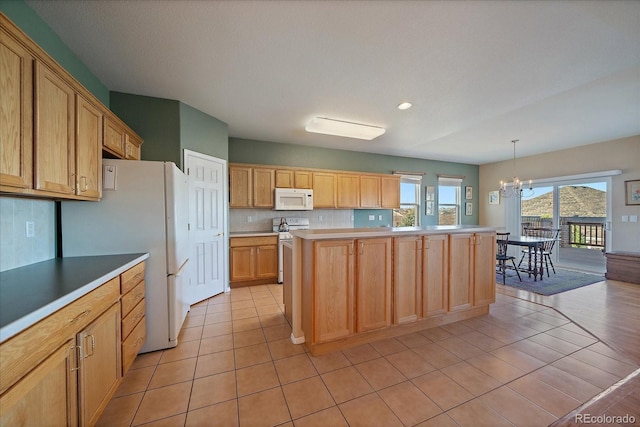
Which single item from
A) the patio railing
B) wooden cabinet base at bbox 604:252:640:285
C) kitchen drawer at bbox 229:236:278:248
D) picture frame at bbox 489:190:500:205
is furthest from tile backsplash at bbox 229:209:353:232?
the patio railing

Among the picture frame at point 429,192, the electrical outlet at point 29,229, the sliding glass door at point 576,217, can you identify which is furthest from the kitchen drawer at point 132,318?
the sliding glass door at point 576,217

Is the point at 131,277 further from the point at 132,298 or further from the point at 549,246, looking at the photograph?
the point at 549,246

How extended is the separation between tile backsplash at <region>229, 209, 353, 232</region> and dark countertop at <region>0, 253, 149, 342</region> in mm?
2520

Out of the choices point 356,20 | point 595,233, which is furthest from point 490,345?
point 595,233

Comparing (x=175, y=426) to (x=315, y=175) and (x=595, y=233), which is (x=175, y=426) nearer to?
(x=315, y=175)

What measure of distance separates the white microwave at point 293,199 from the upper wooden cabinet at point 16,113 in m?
3.22

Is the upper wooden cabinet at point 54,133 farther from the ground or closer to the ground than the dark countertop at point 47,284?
farther from the ground

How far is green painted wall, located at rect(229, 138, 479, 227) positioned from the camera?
4.67 meters

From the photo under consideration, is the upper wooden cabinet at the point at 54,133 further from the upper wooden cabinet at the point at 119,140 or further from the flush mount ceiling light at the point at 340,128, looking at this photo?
the flush mount ceiling light at the point at 340,128

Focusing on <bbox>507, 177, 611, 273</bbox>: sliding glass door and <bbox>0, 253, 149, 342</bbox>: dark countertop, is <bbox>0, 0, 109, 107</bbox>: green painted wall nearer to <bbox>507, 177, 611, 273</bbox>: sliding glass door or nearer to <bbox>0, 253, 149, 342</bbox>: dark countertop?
<bbox>0, 253, 149, 342</bbox>: dark countertop

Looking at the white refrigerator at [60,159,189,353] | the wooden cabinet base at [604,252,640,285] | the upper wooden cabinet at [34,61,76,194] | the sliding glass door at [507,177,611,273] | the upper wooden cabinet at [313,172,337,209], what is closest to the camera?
the upper wooden cabinet at [34,61,76,194]

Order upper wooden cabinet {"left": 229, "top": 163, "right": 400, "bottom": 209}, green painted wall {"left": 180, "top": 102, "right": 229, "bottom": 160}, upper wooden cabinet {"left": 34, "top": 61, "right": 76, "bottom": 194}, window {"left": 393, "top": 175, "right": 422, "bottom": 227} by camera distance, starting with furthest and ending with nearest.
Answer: window {"left": 393, "top": 175, "right": 422, "bottom": 227} → upper wooden cabinet {"left": 229, "top": 163, "right": 400, "bottom": 209} → green painted wall {"left": 180, "top": 102, "right": 229, "bottom": 160} → upper wooden cabinet {"left": 34, "top": 61, "right": 76, "bottom": 194}

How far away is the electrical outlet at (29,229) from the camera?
1.67 metres

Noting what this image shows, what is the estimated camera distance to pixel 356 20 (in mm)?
1751
